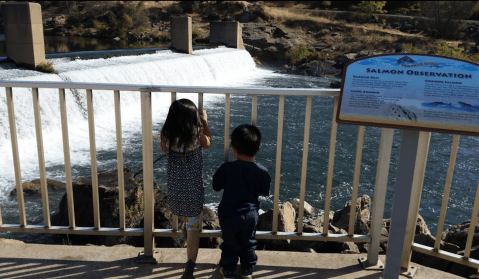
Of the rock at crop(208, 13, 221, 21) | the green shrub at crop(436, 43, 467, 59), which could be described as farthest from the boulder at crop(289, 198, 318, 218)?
the rock at crop(208, 13, 221, 21)

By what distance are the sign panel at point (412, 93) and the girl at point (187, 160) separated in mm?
846

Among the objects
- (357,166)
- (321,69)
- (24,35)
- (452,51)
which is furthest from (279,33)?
(357,166)

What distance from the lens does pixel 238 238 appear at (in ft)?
8.48

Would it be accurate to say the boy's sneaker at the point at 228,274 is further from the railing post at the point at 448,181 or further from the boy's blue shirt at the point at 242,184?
the railing post at the point at 448,181

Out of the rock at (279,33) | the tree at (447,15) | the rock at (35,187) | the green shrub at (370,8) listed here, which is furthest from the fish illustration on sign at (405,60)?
the green shrub at (370,8)

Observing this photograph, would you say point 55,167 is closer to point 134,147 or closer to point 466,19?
point 134,147

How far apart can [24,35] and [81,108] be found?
292 centimetres

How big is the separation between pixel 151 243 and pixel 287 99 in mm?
13926

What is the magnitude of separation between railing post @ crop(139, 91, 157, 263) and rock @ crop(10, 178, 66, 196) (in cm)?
444

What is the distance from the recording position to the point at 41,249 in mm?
3008

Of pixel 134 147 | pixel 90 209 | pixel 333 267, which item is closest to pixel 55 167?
pixel 134 147

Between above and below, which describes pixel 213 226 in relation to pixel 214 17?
below

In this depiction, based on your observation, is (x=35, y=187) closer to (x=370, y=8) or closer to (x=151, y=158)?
(x=151, y=158)

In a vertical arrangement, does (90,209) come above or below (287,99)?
above
